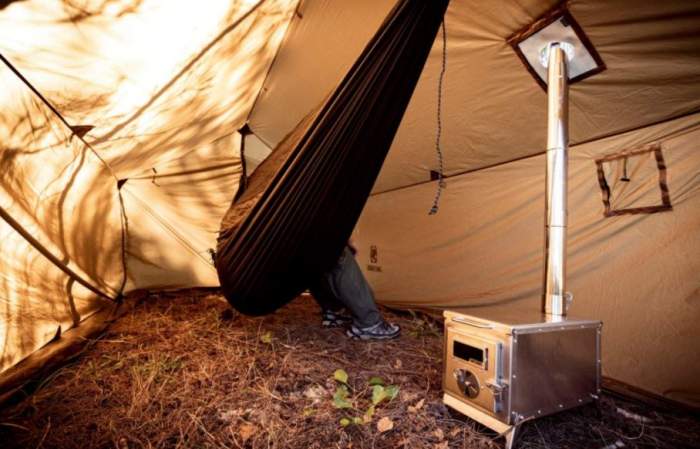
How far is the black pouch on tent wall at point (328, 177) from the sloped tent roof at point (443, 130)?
1.36 ft

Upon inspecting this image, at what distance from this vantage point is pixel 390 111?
1.02 m

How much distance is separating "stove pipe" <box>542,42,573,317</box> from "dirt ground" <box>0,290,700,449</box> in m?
0.50

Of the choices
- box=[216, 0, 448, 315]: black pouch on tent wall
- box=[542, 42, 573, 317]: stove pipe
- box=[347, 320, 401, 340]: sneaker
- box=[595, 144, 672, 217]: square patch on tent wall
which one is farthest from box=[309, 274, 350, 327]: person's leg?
box=[595, 144, 672, 217]: square patch on tent wall

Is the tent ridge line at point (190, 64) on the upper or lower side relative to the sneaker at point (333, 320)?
upper

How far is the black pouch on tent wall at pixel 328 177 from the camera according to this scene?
2.98 feet

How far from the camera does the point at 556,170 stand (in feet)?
3.76

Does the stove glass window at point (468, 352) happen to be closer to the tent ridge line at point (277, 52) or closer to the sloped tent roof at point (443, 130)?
the sloped tent roof at point (443, 130)

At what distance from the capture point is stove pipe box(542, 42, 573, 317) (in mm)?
1110

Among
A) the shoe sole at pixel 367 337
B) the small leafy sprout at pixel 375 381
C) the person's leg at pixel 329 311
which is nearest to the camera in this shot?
the small leafy sprout at pixel 375 381

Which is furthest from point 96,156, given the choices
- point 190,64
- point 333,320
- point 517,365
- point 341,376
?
point 517,365

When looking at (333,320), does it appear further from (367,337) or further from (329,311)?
(367,337)

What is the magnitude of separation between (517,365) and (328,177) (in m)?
0.81

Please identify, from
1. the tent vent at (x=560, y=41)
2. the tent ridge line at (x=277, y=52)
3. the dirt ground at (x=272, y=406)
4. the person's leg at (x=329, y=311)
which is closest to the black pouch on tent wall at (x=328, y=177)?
the dirt ground at (x=272, y=406)

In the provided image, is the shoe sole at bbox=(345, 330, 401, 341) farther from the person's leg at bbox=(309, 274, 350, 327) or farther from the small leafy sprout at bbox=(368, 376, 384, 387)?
the small leafy sprout at bbox=(368, 376, 384, 387)
